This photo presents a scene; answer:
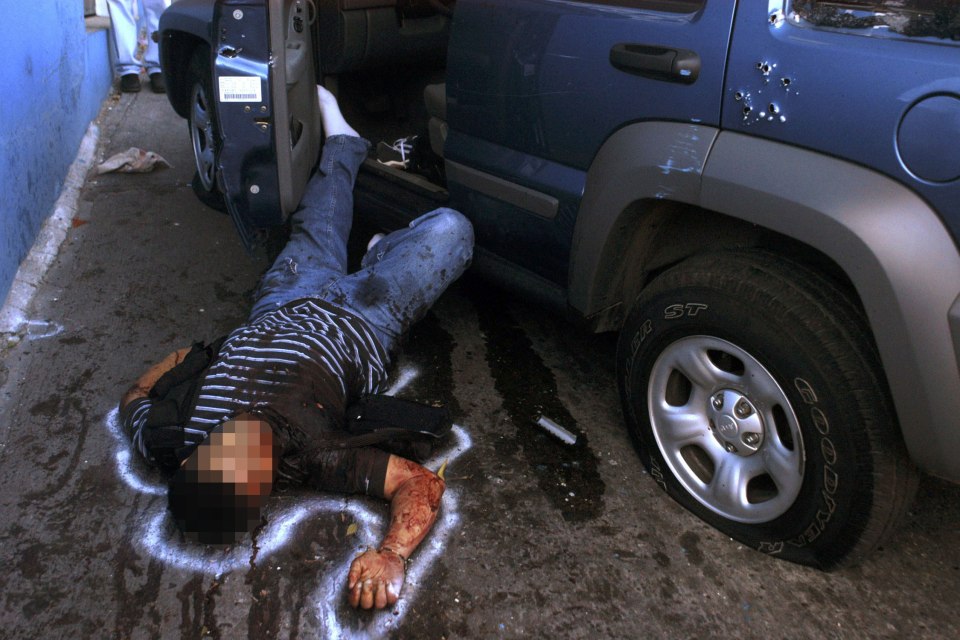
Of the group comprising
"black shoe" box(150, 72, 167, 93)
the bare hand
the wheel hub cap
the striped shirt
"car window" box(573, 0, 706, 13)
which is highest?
"car window" box(573, 0, 706, 13)

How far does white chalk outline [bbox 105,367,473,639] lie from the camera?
2.15 meters

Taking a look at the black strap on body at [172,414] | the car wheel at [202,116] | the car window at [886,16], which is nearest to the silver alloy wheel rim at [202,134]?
the car wheel at [202,116]

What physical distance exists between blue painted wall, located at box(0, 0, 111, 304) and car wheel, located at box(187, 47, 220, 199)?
2.54 ft

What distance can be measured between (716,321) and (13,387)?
2.57 metres

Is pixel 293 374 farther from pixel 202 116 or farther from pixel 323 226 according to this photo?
pixel 202 116

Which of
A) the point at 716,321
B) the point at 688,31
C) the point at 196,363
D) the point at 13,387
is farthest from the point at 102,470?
the point at 688,31

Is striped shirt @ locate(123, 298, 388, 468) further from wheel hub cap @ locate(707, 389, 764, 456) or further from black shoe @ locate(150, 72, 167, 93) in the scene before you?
black shoe @ locate(150, 72, 167, 93)

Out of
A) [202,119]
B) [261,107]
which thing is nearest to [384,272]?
[261,107]

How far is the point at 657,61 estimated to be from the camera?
7.41ft

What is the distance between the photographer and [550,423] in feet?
9.50

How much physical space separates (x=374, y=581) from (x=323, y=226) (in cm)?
172

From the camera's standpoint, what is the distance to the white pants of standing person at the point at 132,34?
6.67 metres

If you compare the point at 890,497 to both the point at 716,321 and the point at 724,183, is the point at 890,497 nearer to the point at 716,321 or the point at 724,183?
the point at 716,321

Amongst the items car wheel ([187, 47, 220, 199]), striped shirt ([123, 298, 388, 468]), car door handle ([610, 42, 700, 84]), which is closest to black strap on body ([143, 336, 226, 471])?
striped shirt ([123, 298, 388, 468])
